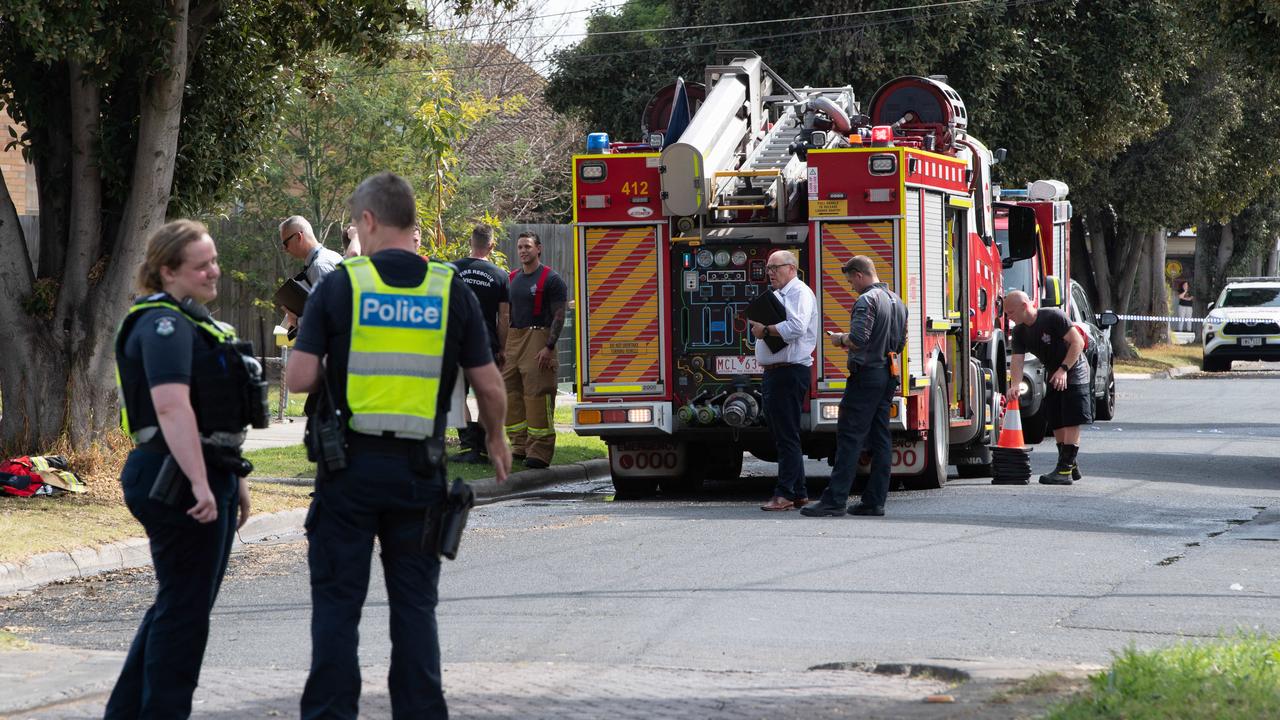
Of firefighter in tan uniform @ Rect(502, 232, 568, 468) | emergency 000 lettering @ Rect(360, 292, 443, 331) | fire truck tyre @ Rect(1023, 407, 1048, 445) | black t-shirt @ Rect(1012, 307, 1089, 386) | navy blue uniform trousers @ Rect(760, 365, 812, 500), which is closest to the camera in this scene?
emergency 000 lettering @ Rect(360, 292, 443, 331)

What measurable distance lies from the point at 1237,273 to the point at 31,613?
173 feet

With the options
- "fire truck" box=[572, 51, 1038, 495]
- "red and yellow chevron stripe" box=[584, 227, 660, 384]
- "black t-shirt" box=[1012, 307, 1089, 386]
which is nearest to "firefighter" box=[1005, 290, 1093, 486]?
"black t-shirt" box=[1012, 307, 1089, 386]

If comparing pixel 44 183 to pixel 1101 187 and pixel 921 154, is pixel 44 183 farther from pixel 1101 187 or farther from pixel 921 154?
pixel 1101 187

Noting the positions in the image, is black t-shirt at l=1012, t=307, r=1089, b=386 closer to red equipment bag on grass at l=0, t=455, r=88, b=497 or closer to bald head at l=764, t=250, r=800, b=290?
bald head at l=764, t=250, r=800, b=290

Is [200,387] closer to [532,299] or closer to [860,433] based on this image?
[860,433]

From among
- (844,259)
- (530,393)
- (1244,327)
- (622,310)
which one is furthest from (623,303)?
(1244,327)

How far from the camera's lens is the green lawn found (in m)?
14.6

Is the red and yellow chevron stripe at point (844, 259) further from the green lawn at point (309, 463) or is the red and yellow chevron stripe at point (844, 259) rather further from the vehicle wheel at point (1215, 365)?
the vehicle wheel at point (1215, 365)

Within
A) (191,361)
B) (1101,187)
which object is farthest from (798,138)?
(1101,187)

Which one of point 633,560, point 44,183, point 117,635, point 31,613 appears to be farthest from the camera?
point 44,183

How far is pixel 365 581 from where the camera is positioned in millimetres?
5434

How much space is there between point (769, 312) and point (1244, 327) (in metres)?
26.2

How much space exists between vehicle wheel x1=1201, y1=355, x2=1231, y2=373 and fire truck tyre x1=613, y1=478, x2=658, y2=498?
25.5 metres

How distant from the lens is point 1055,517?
1220 cm
